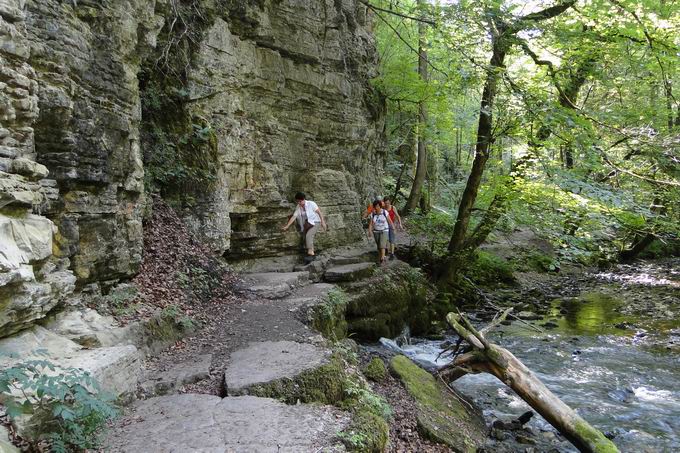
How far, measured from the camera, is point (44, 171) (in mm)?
4523

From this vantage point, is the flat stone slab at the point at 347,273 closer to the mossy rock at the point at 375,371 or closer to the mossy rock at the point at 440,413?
the mossy rock at the point at 440,413

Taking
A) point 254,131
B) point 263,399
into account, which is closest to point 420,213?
point 254,131

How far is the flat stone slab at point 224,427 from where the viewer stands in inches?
138

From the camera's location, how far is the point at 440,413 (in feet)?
19.5

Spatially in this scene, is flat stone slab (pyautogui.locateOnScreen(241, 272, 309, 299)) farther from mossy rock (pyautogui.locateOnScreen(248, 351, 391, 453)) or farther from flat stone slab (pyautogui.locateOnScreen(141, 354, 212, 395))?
mossy rock (pyautogui.locateOnScreen(248, 351, 391, 453))

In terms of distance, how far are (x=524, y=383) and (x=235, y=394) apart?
168 inches

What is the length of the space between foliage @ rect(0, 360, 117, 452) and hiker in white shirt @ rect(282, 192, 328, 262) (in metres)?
7.25

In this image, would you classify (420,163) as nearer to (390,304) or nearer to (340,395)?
(390,304)

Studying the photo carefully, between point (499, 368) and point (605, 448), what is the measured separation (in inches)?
64.6

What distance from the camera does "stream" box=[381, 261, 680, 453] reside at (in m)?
6.92

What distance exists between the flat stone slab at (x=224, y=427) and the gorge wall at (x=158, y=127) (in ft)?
4.78

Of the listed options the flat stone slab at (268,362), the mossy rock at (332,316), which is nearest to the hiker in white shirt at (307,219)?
the mossy rock at (332,316)

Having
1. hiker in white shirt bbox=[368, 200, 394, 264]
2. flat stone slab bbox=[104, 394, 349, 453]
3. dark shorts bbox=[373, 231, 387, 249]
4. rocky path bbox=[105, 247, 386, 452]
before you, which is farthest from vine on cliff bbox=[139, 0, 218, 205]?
flat stone slab bbox=[104, 394, 349, 453]

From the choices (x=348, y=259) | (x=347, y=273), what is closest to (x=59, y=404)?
(x=347, y=273)
